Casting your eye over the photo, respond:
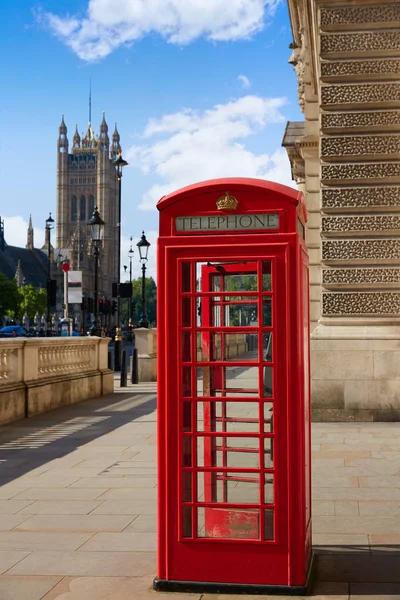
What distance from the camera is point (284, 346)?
5160mm

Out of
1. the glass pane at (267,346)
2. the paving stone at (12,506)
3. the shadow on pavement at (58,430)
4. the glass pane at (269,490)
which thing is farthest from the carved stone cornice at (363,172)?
the glass pane at (269,490)

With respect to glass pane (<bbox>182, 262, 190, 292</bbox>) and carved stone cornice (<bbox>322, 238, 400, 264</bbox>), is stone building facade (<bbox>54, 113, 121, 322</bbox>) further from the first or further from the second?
glass pane (<bbox>182, 262, 190, 292</bbox>)

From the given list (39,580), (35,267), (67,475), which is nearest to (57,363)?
(67,475)

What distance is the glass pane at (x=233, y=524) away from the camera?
17.1ft

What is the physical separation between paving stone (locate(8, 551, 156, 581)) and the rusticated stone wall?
8606 mm

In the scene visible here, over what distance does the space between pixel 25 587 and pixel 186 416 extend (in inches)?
53.3

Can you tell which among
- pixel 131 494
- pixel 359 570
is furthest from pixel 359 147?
pixel 359 570

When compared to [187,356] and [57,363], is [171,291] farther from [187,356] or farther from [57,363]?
[57,363]

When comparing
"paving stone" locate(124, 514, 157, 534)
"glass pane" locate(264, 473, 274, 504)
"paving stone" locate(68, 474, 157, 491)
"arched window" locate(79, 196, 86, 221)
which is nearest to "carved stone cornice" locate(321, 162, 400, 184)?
"paving stone" locate(68, 474, 157, 491)

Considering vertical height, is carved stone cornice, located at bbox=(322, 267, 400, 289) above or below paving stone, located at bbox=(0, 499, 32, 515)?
above

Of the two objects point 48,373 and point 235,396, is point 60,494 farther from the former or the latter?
point 48,373

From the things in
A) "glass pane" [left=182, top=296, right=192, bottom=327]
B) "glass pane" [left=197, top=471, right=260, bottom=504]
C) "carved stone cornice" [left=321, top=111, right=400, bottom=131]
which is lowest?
"glass pane" [left=197, top=471, right=260, bottom=504]

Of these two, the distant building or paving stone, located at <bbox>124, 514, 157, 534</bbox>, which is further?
the distant building

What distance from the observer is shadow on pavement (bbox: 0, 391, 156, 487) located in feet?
34.9
